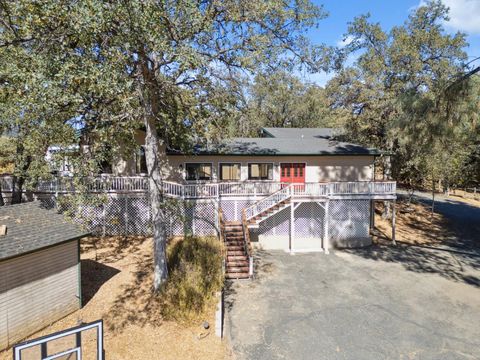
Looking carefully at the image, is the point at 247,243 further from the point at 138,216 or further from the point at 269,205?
the point at 138,216

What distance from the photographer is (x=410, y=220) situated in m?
22.2

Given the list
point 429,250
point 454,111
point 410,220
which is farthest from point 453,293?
point 410,220

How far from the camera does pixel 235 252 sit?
13.9 m

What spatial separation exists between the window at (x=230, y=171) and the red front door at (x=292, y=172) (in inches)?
116

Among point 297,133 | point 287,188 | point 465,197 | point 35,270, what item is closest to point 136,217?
point 35,270

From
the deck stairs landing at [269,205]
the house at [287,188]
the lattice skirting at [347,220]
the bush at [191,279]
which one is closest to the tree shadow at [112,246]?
the bush at [191,279]

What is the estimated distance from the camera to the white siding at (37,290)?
7734mm

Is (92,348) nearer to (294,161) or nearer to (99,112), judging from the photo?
(99,112)

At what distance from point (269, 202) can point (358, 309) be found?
716 centimetres

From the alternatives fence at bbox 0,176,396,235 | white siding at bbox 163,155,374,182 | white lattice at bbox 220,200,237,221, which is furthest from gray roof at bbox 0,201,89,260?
white siding at bbox 163,155,374,182

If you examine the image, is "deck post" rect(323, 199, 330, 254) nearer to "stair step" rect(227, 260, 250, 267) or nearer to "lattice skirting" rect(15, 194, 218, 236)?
"stair step" rect(227, 260, 250, 267)

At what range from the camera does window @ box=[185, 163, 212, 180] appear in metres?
18.0

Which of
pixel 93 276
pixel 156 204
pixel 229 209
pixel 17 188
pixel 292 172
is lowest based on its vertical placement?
pixel 93 276

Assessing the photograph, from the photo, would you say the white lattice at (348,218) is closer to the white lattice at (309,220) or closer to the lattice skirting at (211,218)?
the lattice skirting at (211,218)
